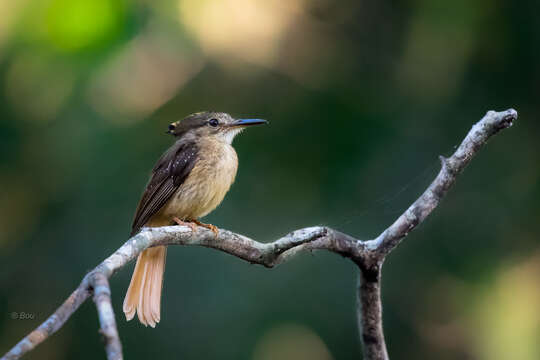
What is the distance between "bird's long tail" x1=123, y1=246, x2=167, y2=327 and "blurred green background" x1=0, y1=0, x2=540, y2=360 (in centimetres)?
112

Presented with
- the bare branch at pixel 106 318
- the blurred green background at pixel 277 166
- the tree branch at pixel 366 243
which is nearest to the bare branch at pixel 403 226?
the tree branch at pixel 366 243

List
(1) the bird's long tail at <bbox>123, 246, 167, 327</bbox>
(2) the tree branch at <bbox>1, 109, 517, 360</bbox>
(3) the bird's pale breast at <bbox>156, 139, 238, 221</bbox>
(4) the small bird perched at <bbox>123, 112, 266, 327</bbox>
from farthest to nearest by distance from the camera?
(3) the bird's pale breast at <bbox>156, 139, 238, 221</bbox>, (4) the small bird perched at <bbox>123, 112, 266, 327</bbox>, (1) the bird's long tail at <bbox>123, 246, 167, 327</bbox>, (2) the tree branch at <bbox>1, 109, 517, 360</bbox>

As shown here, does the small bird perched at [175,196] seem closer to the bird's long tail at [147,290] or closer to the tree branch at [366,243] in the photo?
the bird's long tail at [147,290]

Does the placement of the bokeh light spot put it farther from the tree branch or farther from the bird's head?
the tree branch

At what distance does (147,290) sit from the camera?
4.15m

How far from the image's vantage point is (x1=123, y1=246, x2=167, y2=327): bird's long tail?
4.04m

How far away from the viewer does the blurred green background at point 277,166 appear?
5.51 metres

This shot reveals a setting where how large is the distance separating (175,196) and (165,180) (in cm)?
16

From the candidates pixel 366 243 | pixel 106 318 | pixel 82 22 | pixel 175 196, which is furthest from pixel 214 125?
pixel 106 318

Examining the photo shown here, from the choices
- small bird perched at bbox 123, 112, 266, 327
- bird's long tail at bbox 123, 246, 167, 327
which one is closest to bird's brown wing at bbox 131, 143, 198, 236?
small bird perched at bbox 123, 112, 266, 327

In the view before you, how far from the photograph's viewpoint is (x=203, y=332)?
17.8 ft

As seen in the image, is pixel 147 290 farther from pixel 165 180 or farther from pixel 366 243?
pixel 366 243

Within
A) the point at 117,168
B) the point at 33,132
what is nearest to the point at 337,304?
the point at 117,168

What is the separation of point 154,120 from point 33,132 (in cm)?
105
